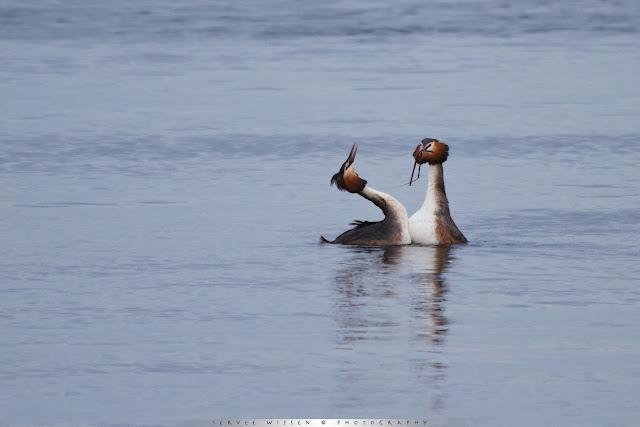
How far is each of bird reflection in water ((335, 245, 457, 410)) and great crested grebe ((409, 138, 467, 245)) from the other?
12 cm

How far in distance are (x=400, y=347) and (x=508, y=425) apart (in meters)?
1.57

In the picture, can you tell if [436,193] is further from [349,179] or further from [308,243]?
[308,243]

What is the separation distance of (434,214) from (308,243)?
1040 millimetres

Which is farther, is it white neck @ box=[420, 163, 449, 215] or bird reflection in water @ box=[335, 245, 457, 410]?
white neck @ box=[420, 163, 449, 215]

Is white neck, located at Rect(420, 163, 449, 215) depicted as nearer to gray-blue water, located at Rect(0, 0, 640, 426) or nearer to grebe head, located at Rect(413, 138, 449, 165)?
grebe head, located at Rect(413, 138, 449, 165)

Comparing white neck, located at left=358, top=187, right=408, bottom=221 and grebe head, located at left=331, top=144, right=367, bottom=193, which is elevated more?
grebe head, located at left=331, top=144, right=367, bottom=193

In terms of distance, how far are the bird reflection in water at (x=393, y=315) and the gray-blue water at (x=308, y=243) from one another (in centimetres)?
2

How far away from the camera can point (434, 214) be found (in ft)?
43.7

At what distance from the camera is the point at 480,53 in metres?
31.8

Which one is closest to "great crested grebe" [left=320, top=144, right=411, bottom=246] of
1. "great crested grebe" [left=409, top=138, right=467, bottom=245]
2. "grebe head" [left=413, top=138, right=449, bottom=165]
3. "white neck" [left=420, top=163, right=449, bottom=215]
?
"great crested grebe" [left=409, top=138, right=467, bottom=245]

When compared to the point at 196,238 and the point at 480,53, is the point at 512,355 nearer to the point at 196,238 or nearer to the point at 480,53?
the point at 196,238

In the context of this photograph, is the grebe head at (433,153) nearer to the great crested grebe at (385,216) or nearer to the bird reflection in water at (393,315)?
the great crested grebe at (385,216)

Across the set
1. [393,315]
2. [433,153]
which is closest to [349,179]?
[433,153]

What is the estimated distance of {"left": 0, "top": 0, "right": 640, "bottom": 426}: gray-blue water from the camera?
28.1ft
